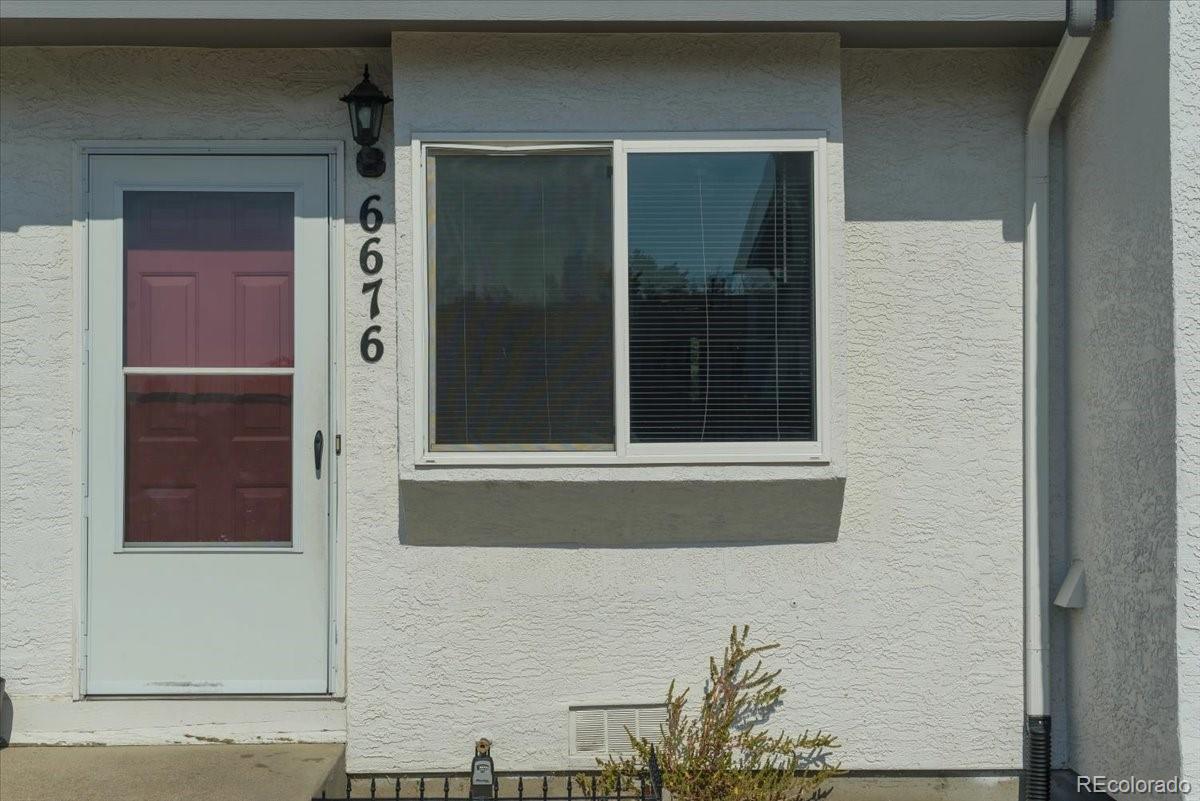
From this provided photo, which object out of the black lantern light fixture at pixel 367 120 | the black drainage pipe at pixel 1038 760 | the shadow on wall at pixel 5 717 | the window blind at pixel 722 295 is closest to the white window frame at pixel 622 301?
the window blind at pixel 722 295

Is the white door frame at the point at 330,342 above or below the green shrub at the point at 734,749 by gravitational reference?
above

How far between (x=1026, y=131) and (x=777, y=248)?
1.21 meters

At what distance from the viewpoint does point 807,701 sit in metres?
4.52

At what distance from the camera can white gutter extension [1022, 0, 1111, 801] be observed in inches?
176

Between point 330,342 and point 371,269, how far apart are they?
356mm

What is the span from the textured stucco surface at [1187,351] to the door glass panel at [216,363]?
3.38m

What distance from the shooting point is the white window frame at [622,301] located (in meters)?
4.32

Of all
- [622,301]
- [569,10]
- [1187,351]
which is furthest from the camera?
[622,301]

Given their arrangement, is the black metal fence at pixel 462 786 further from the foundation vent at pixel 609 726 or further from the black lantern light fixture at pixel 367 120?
the black lantern light fixture at pixel 367 120

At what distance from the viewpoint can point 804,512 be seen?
4.47 metres

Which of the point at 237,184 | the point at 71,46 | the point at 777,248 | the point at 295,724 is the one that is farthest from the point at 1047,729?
the point at 71,46

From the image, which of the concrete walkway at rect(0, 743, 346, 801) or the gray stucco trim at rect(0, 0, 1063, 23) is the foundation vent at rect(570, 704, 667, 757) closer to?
the concrete walkway at rect(0, 743, 346, 801)

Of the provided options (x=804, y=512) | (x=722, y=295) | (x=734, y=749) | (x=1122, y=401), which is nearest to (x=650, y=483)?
(x=804, y=512)

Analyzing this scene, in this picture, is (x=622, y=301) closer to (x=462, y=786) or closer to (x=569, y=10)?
(x=569, y=10)
